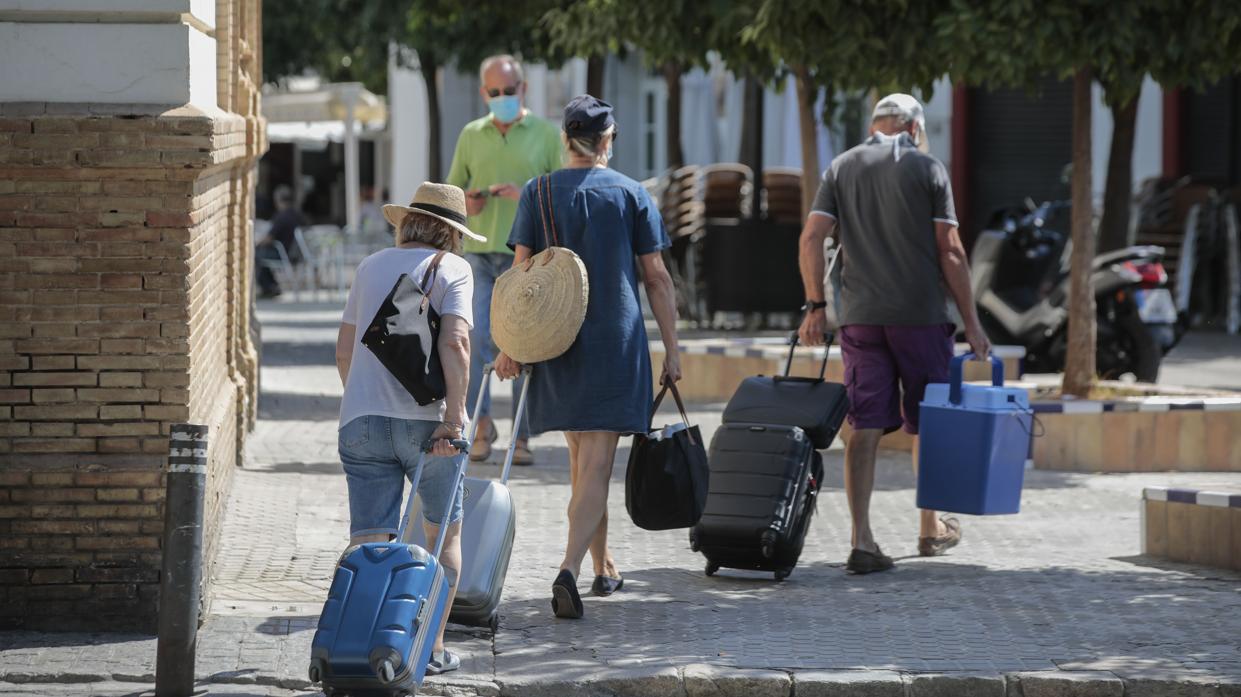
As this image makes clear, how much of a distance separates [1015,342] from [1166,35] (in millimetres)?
4553

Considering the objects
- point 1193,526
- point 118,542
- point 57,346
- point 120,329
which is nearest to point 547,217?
point 120,329

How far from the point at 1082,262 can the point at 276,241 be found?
17473 millimetres

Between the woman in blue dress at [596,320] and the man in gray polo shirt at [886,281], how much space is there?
3.97 feet

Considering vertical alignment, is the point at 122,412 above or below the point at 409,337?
below

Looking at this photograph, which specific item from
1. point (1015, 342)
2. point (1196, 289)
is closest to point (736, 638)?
point (1015, 342)

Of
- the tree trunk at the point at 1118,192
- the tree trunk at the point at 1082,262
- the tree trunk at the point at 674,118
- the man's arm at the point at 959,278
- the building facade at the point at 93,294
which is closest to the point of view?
the building facade at the point at 93,294

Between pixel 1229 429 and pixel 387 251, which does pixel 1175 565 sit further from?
pixel 387 251

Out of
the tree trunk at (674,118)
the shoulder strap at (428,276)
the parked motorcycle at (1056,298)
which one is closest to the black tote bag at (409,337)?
the shoulder strap at (428,276)

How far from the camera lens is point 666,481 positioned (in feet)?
24.5

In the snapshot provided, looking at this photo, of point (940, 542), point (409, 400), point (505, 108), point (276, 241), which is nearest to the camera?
point (409, 400)

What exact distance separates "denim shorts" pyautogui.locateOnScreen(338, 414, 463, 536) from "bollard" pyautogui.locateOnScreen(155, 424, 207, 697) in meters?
0.45

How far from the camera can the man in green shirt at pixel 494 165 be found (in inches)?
423

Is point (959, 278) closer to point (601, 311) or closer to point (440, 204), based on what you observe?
point (601, 311)

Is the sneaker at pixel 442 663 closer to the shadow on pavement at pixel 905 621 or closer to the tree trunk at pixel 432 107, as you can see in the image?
the shadow on pavement at pixel 905 621
